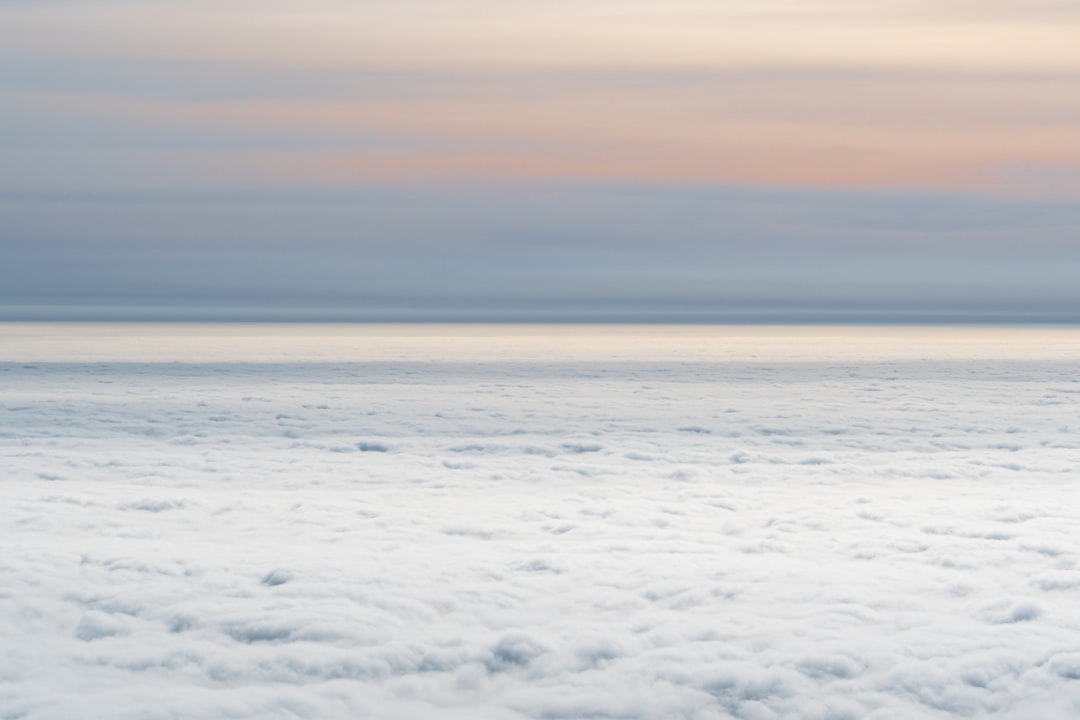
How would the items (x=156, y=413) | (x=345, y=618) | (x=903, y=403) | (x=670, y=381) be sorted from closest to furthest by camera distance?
(x=345, y=618)
(x=156, y=413)
(x=903, y=403)
(x=670, y=381)

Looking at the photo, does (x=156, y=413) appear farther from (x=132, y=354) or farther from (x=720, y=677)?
(x=132, y=354)

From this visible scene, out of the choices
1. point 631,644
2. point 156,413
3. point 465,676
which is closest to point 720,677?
point 631,644

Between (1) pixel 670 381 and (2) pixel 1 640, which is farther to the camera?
(1) pixel 670 381

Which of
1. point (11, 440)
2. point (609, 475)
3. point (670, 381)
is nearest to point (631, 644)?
point (609, 475)

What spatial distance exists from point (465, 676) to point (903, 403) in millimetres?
13839

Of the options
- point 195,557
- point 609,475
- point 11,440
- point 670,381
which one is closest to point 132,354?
point 670,381

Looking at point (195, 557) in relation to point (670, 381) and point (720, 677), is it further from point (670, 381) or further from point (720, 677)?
point (670, 381)

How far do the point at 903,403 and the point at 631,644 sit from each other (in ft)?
43.5

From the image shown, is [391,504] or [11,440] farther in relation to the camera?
[11,440]

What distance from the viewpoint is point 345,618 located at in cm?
519

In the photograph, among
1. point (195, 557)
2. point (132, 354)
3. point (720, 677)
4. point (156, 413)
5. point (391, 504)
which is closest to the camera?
point (720, 677)

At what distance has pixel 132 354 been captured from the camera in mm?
32062

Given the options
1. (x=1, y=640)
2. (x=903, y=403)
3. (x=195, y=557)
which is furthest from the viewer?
→ (x=903, y=403)

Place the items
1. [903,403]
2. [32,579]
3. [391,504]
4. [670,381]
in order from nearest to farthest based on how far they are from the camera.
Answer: [32,579]
[391,504]
[903,403]
[670,381]
